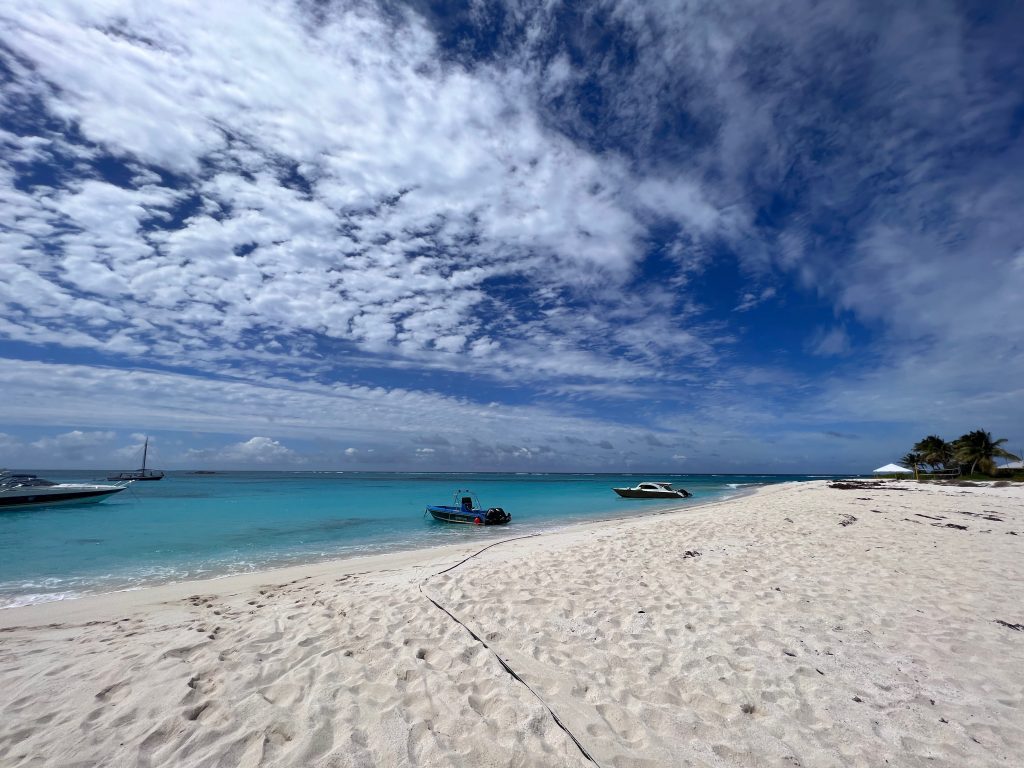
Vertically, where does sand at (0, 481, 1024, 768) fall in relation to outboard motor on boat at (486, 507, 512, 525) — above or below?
above

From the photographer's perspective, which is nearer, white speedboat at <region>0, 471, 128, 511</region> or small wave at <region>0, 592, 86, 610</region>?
small wave at <region>0, 592, 86, 610</region>

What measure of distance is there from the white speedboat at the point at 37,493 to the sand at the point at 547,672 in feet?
124

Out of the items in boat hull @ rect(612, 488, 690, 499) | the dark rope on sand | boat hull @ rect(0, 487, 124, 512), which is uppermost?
the dark rope on sand

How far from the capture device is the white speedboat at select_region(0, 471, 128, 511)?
1341 inches

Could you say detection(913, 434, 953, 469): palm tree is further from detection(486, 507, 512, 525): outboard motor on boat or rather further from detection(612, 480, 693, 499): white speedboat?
detection(486, 507, 512, 525): outboard motor on boat

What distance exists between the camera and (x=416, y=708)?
170 inches

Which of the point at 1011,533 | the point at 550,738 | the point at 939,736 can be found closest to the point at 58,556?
the point at 550,738

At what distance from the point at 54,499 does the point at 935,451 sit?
100 metres

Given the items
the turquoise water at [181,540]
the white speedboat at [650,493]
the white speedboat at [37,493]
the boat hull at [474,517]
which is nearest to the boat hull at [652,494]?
the white speedboat at [650,493]

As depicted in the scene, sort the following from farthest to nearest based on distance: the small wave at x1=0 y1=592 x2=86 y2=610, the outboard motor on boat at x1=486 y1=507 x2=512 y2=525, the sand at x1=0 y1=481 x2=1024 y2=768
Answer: the outboard motor on boat at x1=486 y1=507 x2=512 y2=525, the small wave at x1=0 y1=592 x2=86 y2=610, the sand at x1=0 y1=481 x2=1024 y2=768

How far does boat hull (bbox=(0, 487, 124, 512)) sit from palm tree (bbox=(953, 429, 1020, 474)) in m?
91.1

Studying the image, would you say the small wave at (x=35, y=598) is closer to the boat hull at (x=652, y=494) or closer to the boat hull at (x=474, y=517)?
the boat hull at (x=474, y=517)

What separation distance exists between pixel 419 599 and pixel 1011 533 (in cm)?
1778

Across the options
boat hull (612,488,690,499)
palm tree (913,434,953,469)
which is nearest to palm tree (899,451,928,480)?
palm tree (913,434,953,469)
